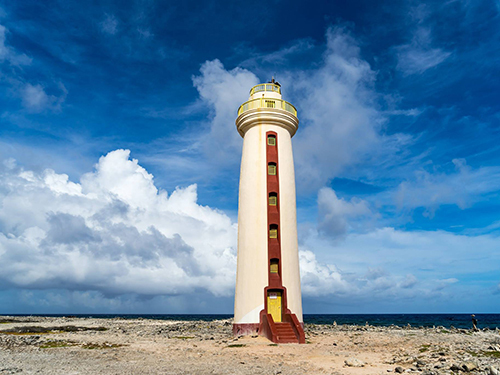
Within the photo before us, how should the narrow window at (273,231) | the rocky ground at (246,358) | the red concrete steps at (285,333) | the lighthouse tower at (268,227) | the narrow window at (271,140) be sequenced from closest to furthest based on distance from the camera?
the rocky ground at (246,358) < the red concrete steps at (285,333) < the lighthouse tower at (268,227) < the narrow window at (273,231) < the narrow window at (271,140)

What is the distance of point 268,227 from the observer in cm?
2473

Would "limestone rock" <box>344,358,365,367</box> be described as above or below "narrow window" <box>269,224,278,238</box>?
below

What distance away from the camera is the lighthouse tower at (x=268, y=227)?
23406 mm

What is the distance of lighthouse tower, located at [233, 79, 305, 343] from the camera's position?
23406 mm

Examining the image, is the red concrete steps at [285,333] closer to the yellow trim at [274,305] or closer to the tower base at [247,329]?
the yellow trim at [274,305]

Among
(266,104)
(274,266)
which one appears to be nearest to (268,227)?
(274,266)

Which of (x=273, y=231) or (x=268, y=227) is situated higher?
(x=268, y=227)

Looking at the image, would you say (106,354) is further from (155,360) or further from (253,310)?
(253,310)

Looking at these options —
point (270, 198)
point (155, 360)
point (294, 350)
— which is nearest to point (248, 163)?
point (270, 198)

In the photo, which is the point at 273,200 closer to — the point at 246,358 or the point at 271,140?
the point at 271,140

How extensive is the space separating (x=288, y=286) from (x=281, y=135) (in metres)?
10.4

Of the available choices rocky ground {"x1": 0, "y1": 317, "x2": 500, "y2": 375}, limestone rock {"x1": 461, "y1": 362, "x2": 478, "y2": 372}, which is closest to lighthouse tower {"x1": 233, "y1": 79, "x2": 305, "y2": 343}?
rocky ground {"x1": 0, "y1": 317, "x2": 500, "y2": 375}

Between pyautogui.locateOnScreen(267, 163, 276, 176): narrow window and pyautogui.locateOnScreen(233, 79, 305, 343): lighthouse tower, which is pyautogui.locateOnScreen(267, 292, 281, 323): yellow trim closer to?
pyautogui.locateOnScreen(233, 79, 305, 343): lighthouse tower

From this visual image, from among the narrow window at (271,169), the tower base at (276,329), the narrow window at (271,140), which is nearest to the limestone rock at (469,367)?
the tower base at (276,329)
